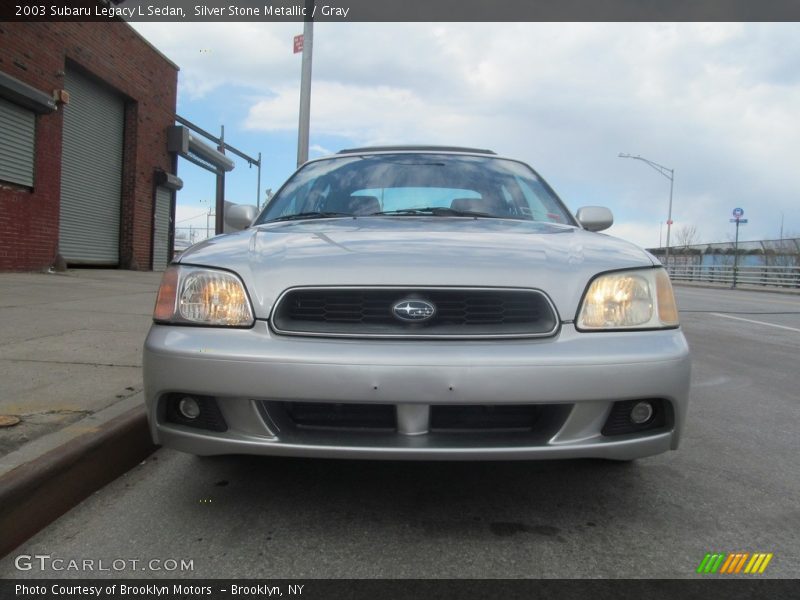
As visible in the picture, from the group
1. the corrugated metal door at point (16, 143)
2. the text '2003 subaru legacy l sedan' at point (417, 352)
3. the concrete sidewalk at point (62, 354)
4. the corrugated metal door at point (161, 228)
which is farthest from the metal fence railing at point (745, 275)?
the text '2003 subaru legacy l sedan' at point (417, 352)

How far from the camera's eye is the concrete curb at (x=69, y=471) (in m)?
2.07

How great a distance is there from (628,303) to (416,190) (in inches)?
64.8

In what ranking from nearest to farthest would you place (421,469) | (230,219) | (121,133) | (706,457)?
1. (421,469)
2. (706,457)
3. (230,219)
4. (121,133)

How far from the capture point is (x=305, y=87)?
465 inches

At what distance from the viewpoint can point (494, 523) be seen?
2.24 meters

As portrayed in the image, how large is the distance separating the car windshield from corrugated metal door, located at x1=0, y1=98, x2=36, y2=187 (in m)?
8.92

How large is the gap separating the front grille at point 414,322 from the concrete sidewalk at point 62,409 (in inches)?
42.8

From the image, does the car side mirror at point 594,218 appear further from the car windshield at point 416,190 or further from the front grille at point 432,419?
the front grille at point 432,419

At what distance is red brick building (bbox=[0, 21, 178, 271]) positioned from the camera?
408 inches

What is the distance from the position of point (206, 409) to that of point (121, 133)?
1448 cm

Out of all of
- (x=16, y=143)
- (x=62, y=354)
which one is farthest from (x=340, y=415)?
(x=16, y=143)

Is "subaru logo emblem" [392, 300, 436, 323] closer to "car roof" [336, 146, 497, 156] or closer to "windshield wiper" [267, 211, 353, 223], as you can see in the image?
"windshield wiper" [267, 211, 353, 223]

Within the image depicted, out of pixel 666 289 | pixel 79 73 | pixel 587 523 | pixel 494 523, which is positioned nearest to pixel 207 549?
pixel 494 523

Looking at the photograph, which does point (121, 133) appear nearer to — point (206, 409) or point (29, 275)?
point (29, 275)
